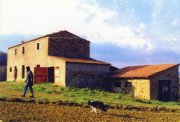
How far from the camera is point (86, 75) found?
40625 mm

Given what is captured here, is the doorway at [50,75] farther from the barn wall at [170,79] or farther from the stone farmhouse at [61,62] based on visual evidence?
the barn wall at [170,79]

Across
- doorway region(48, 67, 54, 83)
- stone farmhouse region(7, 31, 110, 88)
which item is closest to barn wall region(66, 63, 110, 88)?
stone farmhouse region(7, 31, 110, 88)

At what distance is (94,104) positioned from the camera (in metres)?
21.2

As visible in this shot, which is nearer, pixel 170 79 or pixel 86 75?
pixel 170 79

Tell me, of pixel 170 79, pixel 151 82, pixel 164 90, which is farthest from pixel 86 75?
pixel 170 79

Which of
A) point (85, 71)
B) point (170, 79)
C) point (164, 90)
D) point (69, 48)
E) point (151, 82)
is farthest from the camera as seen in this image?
point (69, 48)

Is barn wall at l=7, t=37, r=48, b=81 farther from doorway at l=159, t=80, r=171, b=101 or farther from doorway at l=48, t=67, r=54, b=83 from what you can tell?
doorway at l=159, t=80, r=171, b=101

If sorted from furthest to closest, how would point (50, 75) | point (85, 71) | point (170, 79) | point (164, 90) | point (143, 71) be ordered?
point (50, 75)
point (85, 71)
point (143, 71)
point (170, 79)
point (164, 90)

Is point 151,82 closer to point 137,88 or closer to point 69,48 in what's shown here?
point 137,88

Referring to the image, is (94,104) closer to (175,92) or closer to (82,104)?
(82,104)

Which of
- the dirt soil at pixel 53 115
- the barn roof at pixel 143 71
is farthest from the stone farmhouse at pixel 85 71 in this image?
the dirt soil at pixel 53 115

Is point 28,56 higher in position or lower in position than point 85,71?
higher

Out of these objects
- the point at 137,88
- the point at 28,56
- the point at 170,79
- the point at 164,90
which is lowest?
the point at 164,90

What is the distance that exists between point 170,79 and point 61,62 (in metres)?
11.9
